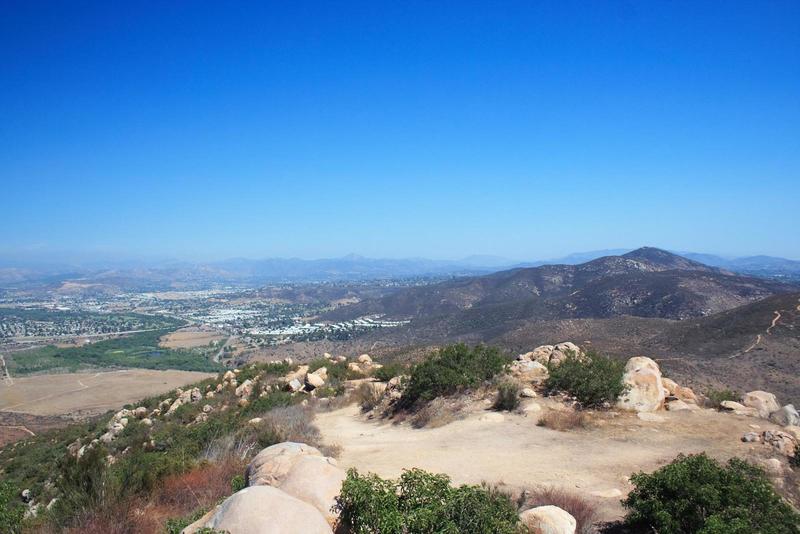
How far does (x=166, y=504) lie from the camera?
28.1 ft

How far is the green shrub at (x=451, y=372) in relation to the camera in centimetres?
1789

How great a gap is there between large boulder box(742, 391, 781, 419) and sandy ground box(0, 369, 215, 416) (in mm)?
61099

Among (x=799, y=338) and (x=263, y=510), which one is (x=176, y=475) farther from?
(x=799, y=338)

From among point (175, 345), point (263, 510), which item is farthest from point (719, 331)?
point (175, 345)

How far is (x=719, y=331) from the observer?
4041cm

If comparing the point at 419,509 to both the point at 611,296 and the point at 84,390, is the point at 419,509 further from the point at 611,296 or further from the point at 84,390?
the point at 84,390

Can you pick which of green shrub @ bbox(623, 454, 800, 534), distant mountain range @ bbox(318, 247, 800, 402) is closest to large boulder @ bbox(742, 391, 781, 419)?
green shrub @ bbox(623, 454, 800, 534)

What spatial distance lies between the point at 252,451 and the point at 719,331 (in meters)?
43.9

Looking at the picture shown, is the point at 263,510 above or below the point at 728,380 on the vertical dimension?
above

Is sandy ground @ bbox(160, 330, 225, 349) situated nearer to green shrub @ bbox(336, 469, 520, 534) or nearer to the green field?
the green field

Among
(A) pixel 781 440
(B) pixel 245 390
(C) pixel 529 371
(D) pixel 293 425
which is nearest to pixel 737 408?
(A) pixel 781 440

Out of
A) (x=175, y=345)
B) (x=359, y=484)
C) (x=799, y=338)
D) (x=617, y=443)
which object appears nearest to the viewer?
(x=359, y=484)

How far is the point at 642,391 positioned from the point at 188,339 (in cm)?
12556

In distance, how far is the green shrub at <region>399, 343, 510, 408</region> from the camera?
17891mm
